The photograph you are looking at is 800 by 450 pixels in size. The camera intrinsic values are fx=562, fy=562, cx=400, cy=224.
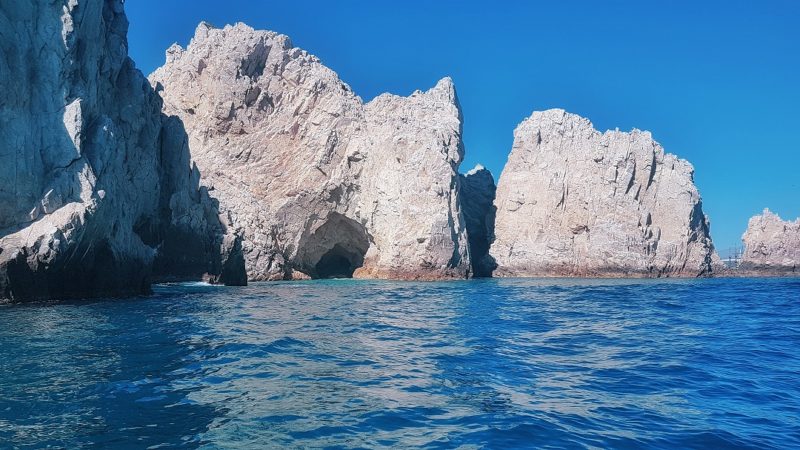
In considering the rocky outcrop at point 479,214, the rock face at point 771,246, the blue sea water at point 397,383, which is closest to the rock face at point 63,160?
the blue sea water at point 397,383

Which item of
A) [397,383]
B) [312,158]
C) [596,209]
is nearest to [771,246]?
[596,209]

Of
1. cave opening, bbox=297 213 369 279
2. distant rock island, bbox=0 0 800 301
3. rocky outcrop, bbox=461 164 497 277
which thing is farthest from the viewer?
rocky outcrop, bbox=461 164 497 277

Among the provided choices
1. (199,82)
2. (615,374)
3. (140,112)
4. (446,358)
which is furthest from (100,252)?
(199,82)

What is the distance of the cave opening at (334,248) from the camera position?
6219 centimetres

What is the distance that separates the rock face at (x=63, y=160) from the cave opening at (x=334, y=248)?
29.6 m

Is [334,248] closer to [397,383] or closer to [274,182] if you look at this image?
[274,182]

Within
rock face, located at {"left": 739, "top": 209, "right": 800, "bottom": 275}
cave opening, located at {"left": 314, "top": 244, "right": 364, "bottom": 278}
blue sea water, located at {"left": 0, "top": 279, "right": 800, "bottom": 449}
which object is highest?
rock face, located at {"left": 739, "top": 209, "right": 800, "bottom": 275}

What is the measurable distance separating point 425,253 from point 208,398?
4756 centimetres

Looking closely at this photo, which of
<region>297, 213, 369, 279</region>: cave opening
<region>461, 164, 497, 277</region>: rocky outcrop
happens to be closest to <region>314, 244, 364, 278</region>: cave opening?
<region>297, 213, 369, 279</region>: cave opening

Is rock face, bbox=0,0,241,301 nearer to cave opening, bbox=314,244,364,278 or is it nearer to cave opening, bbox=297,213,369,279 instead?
cave opening, bbox=297,213,369,279

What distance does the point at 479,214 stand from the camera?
76.8 m

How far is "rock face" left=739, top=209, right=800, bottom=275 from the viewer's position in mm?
82656

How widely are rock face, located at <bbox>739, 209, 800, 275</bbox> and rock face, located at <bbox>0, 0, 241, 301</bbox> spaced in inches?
3387

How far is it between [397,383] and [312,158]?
5368 centimetres
